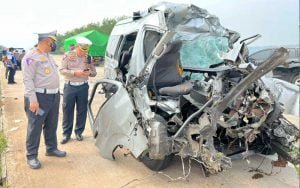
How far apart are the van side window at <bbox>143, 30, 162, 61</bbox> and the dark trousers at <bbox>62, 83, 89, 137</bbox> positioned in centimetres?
144

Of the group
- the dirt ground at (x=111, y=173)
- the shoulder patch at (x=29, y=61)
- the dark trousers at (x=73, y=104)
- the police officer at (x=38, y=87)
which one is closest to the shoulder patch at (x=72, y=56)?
the dark trousers at (x=73, y=104)

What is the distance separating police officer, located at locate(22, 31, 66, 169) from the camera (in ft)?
15.3

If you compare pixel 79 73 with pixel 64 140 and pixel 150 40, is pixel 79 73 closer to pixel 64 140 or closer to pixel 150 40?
pixel 64 140

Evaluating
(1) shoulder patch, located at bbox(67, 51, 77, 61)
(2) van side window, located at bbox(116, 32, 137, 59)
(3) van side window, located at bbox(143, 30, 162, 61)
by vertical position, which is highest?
(3) van side window, located at bbox(143, 30, 162, 61)

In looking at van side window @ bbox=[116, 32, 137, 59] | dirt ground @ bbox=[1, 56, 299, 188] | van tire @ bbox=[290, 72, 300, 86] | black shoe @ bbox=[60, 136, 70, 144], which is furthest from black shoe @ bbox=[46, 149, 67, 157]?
van tire @ bbox=[290, 72, 300, 86]

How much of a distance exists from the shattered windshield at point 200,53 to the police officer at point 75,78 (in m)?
1.62

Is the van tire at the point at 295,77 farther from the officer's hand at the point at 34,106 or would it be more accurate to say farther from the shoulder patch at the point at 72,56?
the officer's hand at the point at 34,106

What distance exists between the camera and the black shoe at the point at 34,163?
15.9 feet

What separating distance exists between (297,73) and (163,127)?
9987 millimetres

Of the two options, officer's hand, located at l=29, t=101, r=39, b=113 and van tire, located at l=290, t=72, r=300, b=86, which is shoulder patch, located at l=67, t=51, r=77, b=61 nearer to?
officer's hand, located at l=29, t=101, r=39, b=113

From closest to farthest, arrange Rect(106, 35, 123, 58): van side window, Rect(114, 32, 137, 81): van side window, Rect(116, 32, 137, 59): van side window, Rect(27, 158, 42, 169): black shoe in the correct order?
1. Rect(27, 158, 42, 169): black shoe
2. Rect(114, 32, 137, 81): van side window
3. Rect(116, 32, 137, 59): van side window
4. Rect(106, 35, 123, 58): van side window

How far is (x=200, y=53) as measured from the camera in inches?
212

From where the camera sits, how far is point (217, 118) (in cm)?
387

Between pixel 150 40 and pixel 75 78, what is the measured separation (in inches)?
58.5
